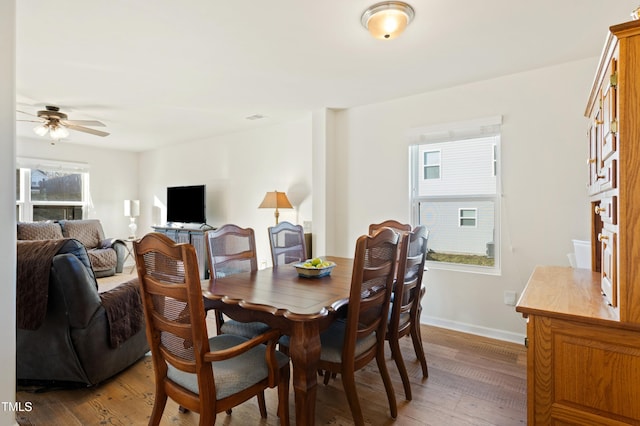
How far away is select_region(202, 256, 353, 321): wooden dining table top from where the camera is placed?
1.53 m

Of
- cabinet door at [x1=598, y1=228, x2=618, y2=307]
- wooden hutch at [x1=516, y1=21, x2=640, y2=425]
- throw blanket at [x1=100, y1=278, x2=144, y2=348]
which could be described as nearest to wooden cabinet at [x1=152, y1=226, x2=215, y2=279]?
throw blanket at [x1=100, y1=278, x2=144, y2=348]

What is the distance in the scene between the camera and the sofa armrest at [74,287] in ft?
6.59

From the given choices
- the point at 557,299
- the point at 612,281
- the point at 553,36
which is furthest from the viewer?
the point at 553,36

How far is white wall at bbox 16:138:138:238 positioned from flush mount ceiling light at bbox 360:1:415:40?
18.4 ft

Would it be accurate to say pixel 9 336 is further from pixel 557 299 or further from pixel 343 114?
pixel 343 114

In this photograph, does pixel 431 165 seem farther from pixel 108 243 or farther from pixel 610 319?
pixel 108 243

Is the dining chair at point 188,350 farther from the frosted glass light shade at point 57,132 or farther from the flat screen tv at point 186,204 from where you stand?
the flat screen tv at point 186,204

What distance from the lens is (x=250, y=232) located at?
8.31 feet

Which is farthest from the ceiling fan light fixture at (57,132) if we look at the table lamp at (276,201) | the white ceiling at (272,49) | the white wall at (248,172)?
the table lamp at (276,201)

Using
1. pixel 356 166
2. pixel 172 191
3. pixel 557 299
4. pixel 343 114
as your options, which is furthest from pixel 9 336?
pixel 172 191

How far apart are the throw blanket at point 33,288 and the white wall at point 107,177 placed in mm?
4654

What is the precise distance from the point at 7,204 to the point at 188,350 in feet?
3.86

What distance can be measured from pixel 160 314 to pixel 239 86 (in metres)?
2.52

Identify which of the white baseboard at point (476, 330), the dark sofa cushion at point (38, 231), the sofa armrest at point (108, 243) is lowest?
the white baseboard at point (476, 330)
